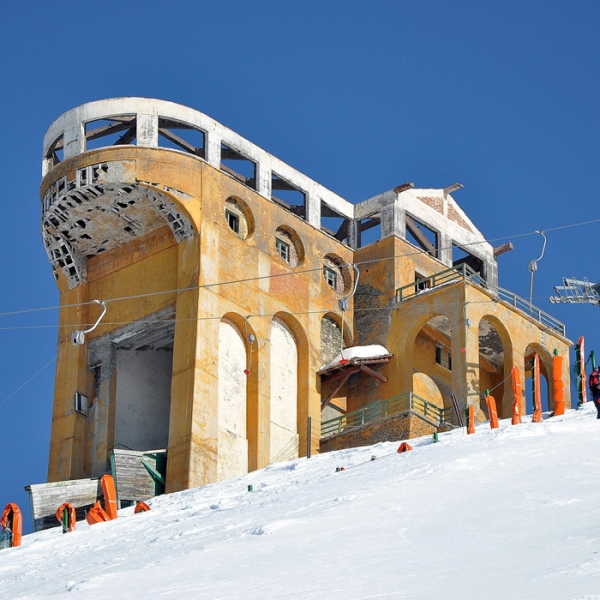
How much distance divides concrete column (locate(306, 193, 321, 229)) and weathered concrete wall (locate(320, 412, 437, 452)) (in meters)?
8.33

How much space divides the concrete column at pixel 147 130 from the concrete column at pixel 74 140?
5.77 feet

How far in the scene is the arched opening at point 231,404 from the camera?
41.6 meters

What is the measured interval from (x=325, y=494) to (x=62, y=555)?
4.70 m

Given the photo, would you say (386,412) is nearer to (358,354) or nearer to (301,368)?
(358,354)

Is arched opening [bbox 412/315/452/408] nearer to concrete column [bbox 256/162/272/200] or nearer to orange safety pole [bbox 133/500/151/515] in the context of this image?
concrete column [bbox 256/162/272/200]

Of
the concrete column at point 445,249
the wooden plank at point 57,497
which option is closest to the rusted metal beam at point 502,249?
the concrete column at point 445,249

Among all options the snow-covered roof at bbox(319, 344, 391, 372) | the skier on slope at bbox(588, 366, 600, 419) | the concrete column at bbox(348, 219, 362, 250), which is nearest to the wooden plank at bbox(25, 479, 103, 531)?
the snow-covered roof at bbox(319, 344, 391, 372)

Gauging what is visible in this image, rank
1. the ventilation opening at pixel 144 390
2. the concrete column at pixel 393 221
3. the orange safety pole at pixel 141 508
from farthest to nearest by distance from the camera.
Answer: the concrete column at pixel 393 221 → the ventilation opening at pixel 144 390 → the orange safety pole at pixel 141 508

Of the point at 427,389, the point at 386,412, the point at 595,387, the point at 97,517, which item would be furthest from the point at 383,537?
the point at 427,389

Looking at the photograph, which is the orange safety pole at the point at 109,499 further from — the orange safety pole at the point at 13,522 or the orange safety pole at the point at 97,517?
the orange safety pole at the point at 13,522

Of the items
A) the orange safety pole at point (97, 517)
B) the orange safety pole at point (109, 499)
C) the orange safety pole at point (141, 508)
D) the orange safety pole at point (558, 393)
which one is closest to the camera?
the orange safety pole at point (97, 517)

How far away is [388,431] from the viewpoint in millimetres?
41938

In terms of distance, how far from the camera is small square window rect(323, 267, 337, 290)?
48500 millimetres

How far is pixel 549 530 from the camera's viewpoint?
19.2 m
